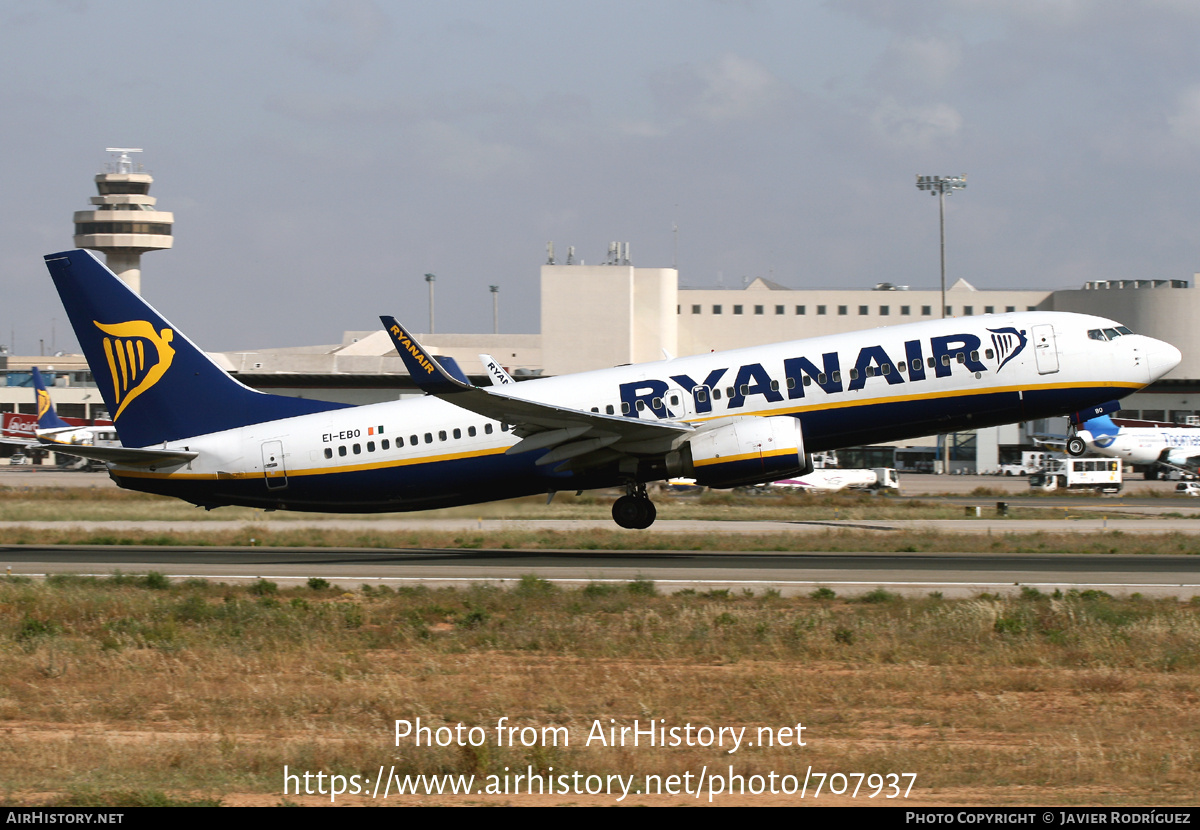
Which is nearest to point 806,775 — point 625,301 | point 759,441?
point 759,441

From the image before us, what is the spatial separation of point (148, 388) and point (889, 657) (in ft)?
69.5

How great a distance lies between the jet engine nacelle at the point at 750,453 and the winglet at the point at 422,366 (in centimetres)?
617

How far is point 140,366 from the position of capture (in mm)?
29969

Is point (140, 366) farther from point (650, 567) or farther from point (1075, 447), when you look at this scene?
point (1075, 447)

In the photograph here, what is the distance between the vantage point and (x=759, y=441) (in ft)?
89.8

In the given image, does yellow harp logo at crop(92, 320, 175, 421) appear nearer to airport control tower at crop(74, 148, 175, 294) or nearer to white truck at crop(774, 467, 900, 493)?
white truck at crop(774, 467, 900, 493)

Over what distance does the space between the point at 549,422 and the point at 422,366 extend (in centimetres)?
404

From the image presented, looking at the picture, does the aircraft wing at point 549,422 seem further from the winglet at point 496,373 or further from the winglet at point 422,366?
the winglet at point 496,373

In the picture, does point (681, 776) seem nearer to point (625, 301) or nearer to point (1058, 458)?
point (1058, 458)

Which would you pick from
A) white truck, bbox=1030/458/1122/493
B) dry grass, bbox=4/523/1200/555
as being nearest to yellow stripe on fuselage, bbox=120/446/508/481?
dry grass, bbox=4/523/1200/555

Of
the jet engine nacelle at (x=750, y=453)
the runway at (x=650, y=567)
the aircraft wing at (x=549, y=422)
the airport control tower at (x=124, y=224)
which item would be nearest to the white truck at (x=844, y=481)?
the runway at (x=650, y=567)

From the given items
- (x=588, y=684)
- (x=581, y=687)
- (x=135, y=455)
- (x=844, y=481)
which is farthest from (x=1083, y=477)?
(x=581, y=687)

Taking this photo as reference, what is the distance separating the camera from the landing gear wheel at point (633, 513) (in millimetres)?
30312

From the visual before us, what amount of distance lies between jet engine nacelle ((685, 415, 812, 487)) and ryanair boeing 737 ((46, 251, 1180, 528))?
0.04 m
